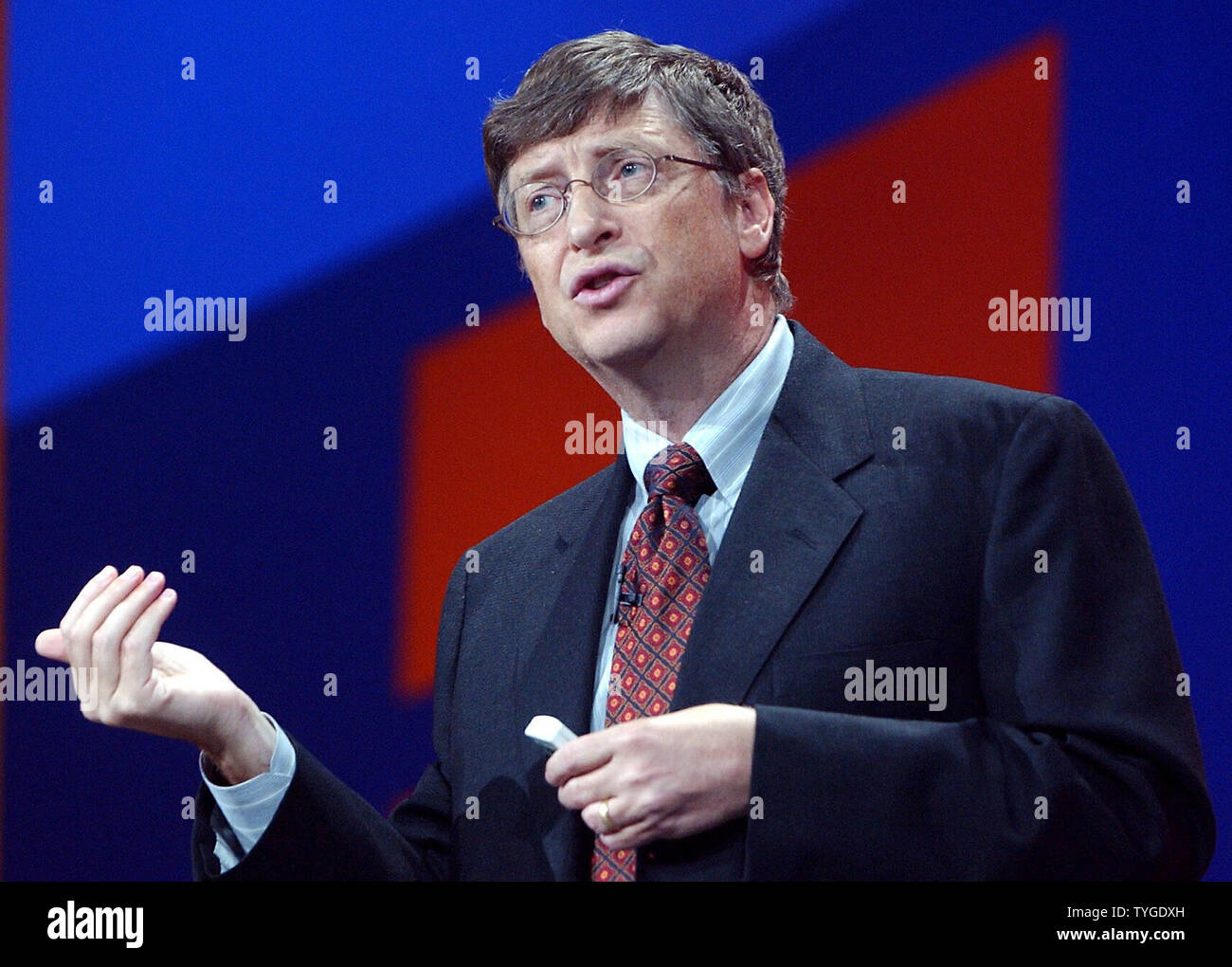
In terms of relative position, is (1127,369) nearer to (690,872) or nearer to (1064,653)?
(1064,653)

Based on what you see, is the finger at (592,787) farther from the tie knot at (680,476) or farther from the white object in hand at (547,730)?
the tie knot at (680,476)

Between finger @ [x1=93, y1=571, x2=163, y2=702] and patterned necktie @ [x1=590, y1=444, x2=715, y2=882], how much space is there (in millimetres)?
591

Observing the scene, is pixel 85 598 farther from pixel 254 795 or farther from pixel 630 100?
pixel 630 100

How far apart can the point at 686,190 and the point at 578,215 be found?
17cm

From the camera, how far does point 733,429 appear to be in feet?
6.46

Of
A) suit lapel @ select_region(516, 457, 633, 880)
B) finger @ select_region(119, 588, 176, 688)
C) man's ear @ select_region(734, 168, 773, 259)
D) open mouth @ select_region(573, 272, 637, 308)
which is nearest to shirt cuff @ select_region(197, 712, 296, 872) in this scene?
finger @ select_region(119, 588, 176, 688)

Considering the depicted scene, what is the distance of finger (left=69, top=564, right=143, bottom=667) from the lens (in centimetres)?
162

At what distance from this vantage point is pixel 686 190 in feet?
6.64

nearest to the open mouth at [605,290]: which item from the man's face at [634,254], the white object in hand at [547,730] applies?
the man's face at [634,254]

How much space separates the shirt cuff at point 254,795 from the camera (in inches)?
69.5

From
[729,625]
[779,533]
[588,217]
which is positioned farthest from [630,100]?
[729,625]

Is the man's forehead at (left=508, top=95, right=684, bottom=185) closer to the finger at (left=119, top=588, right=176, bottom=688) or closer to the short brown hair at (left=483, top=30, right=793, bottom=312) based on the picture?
the short brown hair at (left=483, top=30, right=793, bottom=312)

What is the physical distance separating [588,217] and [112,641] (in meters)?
0.83
